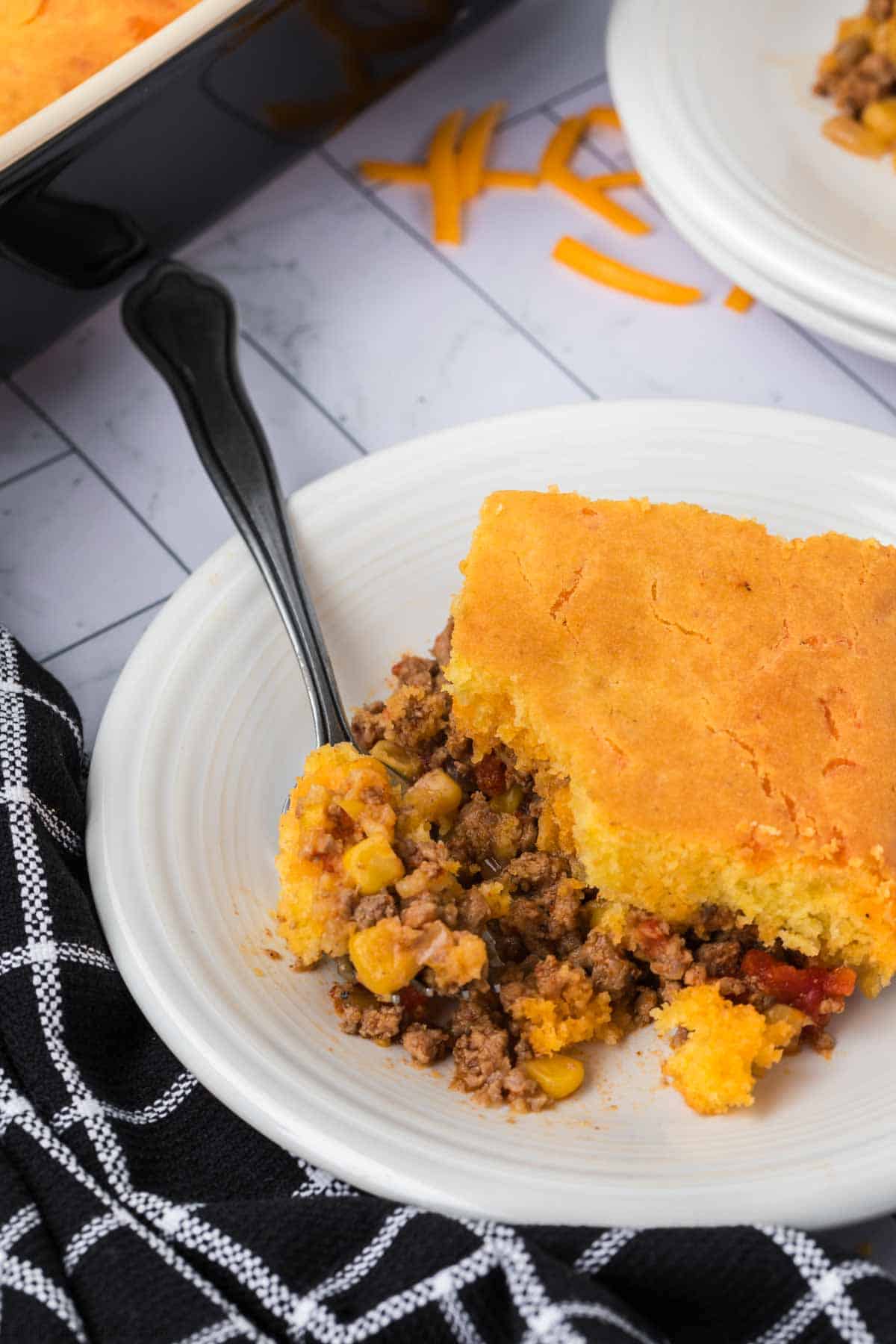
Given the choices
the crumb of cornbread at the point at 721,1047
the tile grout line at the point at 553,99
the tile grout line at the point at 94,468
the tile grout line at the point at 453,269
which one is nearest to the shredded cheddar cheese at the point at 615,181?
the tile grout line at the point at 553,99

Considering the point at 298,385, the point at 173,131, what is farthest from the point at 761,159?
the point at 173,131

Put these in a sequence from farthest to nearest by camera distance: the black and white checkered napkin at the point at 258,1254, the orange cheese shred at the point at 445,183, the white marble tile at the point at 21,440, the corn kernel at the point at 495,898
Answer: the orange cheese shred at the point at 445,183, the white marble tile at the point at 21,440, the corn kernel at the point at 495,898, the black and white checkered napkin at the point at 258,1254

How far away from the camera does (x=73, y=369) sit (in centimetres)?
348

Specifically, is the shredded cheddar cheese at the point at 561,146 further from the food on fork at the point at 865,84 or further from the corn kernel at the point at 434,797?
the corn kernel at the point at 434,797

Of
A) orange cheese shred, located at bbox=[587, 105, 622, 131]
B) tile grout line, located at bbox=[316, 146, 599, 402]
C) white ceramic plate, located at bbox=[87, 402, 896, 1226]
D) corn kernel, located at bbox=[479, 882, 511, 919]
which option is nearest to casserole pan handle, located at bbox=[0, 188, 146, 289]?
tile grout line, located at bbox=[316, 146, 599, 402]

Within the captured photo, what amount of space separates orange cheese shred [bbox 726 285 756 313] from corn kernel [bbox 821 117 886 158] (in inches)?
15.0

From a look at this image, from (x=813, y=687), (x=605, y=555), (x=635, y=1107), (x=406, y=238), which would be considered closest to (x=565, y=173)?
(x=406, y=238)

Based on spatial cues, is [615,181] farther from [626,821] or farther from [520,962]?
[520,962]

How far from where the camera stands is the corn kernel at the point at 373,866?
2213 millimetres

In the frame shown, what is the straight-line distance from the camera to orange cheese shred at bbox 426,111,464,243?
366cm

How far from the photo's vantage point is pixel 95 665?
3.03 m

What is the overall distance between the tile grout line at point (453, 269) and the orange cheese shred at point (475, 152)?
16cm

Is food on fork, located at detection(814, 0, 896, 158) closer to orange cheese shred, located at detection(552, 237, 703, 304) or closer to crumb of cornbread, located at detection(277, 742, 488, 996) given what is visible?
orange cheese shred, located at detection(552, 237, 703, 304)

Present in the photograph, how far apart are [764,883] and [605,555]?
0.58 metres
